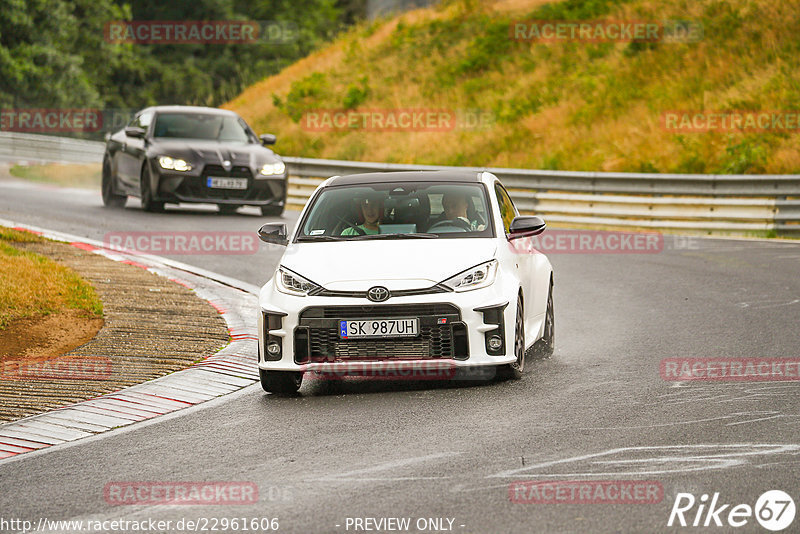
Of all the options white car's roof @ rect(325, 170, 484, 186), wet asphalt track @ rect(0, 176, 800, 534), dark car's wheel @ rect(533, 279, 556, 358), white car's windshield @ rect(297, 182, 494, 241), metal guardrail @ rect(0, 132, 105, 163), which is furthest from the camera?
metal guardrail @ rect(0, 132, 105, 163)

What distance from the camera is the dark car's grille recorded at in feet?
27.0

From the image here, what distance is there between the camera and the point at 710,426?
23.7 feet

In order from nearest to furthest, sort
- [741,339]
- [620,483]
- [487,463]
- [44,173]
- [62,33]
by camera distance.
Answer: [620,483], [487,463], [741,339], [44,173], [62,33]

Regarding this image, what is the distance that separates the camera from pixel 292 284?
854 cm

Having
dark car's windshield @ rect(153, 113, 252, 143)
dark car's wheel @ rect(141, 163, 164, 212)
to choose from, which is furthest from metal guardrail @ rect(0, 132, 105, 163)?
dark car's wheel @ rect(141, 163, 164, 212)

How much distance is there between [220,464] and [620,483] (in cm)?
211

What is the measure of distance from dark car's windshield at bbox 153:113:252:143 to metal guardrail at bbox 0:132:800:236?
2958 mm

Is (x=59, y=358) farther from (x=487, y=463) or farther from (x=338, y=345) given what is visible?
(x=487, y=463)

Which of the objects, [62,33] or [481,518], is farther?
[62,33]

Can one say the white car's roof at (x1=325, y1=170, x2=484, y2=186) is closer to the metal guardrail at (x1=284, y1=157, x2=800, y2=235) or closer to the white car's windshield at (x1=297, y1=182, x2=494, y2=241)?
the white car's windshield at (x1=297, y1=182, x2=494, y2=241)

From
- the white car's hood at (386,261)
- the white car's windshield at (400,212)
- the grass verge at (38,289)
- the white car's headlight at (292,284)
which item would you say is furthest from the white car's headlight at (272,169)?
the white car's headlight at (292,284)

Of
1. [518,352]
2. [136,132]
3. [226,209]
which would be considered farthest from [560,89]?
[518,352]

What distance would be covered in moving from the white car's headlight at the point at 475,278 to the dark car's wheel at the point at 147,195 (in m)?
12.3

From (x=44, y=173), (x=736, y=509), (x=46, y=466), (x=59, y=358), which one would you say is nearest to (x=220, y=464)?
(x=46, y=466)
